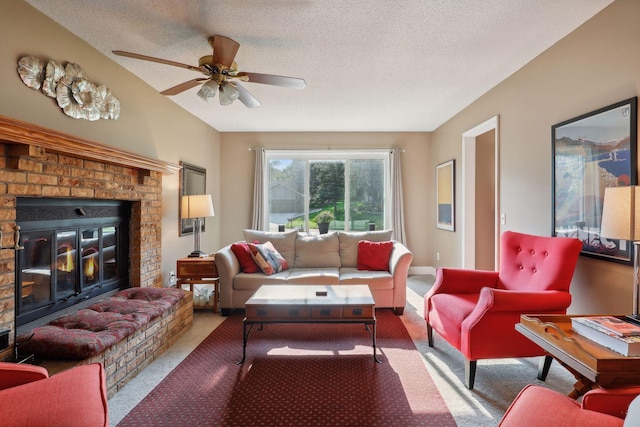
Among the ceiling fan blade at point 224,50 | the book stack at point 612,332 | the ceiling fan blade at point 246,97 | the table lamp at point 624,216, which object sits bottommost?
the book stack at point 612,332

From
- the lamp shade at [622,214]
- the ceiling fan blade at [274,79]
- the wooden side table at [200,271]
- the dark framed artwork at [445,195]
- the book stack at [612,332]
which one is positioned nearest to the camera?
the book stack at [612,332]

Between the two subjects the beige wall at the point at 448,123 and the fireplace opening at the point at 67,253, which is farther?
the fireplace opening at the point at 67,253

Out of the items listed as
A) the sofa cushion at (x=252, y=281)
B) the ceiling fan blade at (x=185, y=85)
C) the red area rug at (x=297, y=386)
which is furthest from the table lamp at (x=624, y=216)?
the sofa cushion at (x=252, y=281)

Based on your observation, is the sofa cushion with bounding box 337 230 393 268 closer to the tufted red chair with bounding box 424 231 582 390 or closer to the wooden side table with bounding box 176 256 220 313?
the wooden side table with bounding box 176 256 220 313

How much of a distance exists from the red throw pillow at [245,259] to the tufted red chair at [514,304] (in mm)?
2061

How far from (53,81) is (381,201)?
4813 mm

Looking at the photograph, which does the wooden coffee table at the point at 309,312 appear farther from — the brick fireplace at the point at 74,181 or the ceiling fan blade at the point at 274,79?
the ceiling fan blade at the point at 274,79

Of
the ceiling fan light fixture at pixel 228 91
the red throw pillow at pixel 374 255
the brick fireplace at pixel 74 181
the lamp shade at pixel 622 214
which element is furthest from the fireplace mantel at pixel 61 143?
the lamp shade at pixel 622 214

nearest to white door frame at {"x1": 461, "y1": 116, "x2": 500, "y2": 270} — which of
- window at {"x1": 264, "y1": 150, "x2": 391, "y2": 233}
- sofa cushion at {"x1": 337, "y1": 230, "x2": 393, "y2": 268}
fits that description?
sofa cushion at {"x1": 337, "y1": 230, "x2": 393, "y2": 268}

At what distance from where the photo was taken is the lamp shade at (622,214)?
1.55m

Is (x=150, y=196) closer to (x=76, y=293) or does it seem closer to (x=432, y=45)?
(x=76, y=293)

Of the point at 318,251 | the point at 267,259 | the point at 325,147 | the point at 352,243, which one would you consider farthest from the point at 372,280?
the point at 325,147

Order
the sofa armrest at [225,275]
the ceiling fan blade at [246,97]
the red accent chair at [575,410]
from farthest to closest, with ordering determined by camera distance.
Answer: the sofa armrest at [225,275] → the ceiling fan blade at [246,97] → the red accent chair at [575,410]

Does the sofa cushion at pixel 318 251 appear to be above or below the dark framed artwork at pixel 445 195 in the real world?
below
